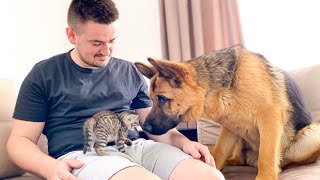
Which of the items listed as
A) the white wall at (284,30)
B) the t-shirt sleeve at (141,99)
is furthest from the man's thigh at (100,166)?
the white wall at (284,30)

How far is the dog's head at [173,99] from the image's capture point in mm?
1483

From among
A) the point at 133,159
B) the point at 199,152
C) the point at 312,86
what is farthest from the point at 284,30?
the point at 133,159

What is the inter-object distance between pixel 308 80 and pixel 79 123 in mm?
1248

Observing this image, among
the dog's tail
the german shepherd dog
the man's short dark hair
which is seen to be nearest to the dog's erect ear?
the german shepherd dog

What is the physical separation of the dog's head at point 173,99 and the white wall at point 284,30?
55.4 inches

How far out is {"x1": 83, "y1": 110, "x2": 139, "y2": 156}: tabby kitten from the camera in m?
1.37

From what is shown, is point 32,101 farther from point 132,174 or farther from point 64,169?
point 132,174

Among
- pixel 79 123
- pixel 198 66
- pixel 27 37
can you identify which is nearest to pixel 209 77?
pixel 198 66

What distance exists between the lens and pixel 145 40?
10.8ft

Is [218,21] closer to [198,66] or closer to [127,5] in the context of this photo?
[127,5]

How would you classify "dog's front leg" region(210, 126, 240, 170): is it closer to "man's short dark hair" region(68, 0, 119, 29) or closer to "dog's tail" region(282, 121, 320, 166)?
"dog's tail" region(282, 121, 320, 166)

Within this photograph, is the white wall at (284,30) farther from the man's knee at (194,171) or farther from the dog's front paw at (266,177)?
the man's knee at (194,171)

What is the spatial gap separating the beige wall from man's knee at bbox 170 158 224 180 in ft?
5.95

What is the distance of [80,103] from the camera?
150cm
